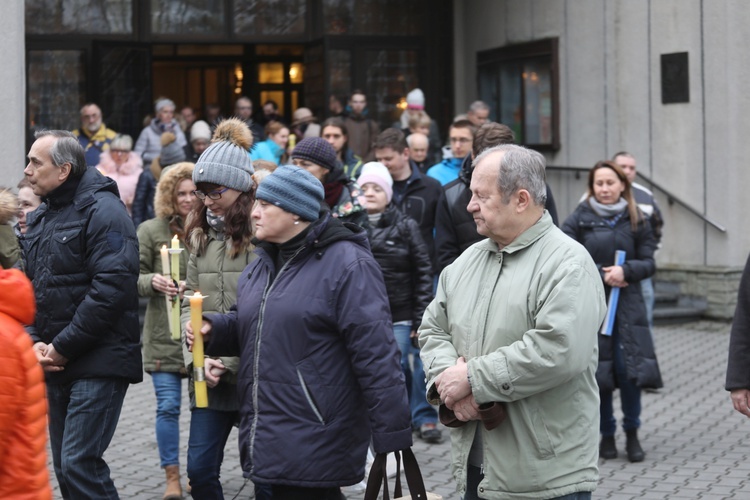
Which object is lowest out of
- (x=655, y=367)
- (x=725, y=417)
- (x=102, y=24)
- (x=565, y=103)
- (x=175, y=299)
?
(x=725, y=417)

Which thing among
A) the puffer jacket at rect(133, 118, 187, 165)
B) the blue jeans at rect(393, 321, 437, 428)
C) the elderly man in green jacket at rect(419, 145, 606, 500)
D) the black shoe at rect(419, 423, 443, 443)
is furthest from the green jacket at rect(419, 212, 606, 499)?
the puffer jacket at rect(133, 118, 187, 165)

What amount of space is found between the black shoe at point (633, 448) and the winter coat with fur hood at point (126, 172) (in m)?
7.31

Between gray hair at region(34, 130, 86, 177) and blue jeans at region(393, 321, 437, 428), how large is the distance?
10.4 ft

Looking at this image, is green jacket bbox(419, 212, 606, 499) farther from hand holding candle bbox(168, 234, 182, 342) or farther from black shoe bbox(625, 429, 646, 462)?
black shoe bbox(625, 429, 646, 462)

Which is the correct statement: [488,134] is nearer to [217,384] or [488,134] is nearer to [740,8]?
[217,384]

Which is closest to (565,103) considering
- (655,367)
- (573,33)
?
(573,33)

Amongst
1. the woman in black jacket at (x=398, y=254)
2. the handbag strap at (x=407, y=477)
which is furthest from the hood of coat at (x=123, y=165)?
the handbag strap at (x=407, y=477)

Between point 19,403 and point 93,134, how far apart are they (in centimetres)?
1198

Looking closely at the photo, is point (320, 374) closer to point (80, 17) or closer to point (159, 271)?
point (159, 271)

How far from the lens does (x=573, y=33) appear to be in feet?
53.7

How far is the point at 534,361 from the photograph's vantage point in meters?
4.27

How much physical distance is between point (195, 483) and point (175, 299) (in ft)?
2.88

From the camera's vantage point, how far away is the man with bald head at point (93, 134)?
50.2 ft

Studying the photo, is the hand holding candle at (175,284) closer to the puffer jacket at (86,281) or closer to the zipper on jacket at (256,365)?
the puffer jacket at (86,281)
